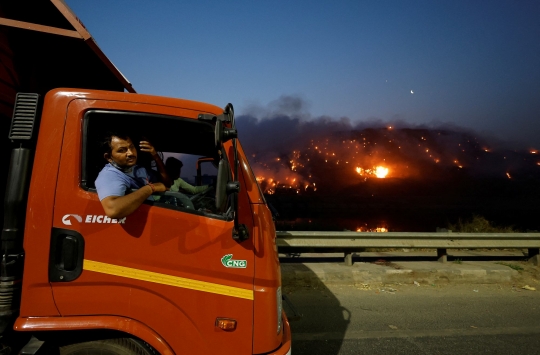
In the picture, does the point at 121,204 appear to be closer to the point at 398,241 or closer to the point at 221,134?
the point at 221,134

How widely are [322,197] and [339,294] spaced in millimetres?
28794

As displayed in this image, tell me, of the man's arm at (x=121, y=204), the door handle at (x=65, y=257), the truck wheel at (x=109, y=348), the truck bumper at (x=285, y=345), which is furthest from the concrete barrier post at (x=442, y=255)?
the door handle at (x=65, y=257)

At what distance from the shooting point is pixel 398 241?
5.83m

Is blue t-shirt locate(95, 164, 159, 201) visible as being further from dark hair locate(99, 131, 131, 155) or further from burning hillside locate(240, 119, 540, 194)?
burning hillside locate(240, 119, 540, 194)

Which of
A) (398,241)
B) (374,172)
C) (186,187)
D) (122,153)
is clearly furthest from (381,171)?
(122,153)

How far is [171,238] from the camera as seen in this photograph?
76.1 inches

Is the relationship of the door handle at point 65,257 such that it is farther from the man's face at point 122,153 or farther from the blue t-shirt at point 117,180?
the man's face at point 122,153

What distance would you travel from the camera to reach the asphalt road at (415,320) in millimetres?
3391

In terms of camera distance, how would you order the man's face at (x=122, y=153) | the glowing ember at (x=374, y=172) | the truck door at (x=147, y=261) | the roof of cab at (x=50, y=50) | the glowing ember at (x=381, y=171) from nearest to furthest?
the truck door at (x=147, y=261) < the man's face at (x=122, y=153) < the roof of cab at (x=50, y=50) < the glowing ember at (x=374, y=172) < the glowing ember at (x=381, y=171)

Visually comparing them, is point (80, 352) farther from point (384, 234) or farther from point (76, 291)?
point (384, 234)

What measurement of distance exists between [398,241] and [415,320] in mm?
1981

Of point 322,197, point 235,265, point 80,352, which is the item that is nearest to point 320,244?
point 235,265

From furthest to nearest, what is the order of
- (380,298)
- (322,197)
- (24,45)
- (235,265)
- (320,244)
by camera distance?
(322,197) → (320,244) → (380,298) → (24,45) → (235,265)

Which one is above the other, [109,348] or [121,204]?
[121,204]
